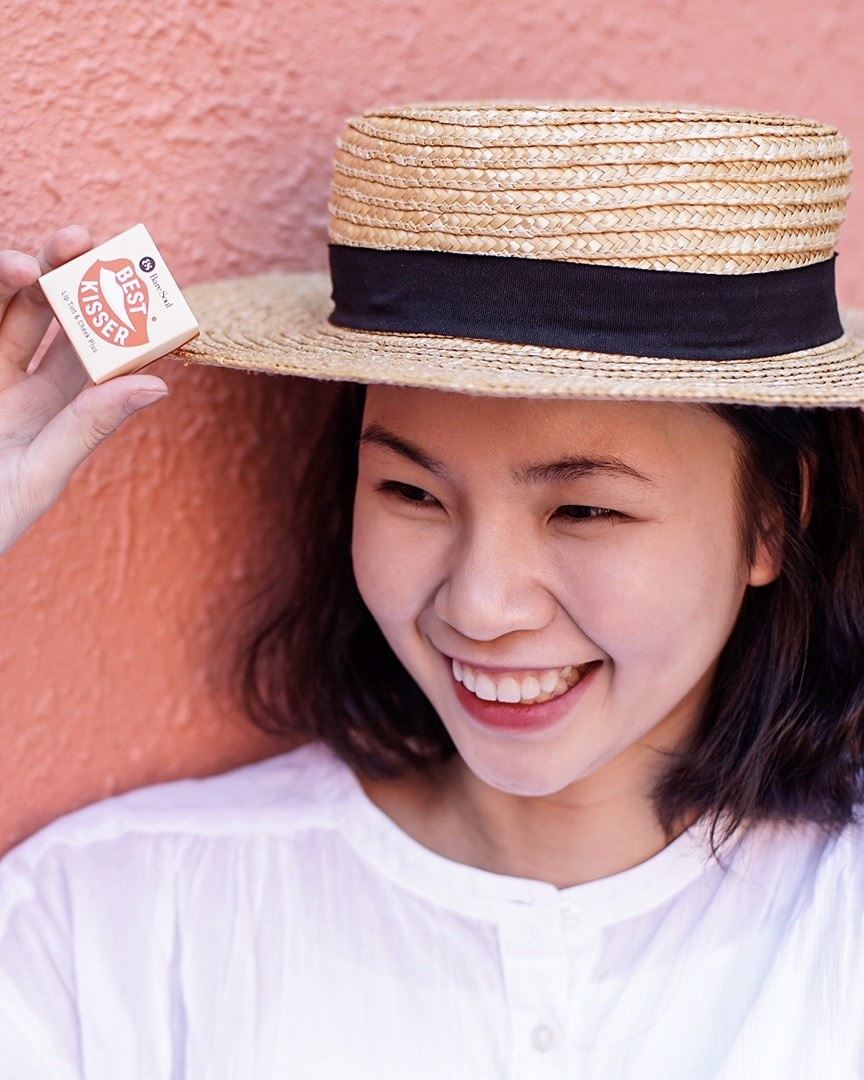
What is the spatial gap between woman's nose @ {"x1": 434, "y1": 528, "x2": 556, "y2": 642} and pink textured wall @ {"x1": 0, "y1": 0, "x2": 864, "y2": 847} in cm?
51

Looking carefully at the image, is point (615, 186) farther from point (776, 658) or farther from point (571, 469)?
point (776, 658)

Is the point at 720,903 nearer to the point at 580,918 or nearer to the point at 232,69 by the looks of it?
the point at 580,918

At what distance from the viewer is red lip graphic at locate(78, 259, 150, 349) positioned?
1.13 metres

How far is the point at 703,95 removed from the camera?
6.40ft

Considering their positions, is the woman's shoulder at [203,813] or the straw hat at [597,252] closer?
the straw hat at [597,252]

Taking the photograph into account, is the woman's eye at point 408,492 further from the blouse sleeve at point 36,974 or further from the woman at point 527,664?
the blouse sleeve at point 36,974

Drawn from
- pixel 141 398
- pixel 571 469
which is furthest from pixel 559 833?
pixel 141 398

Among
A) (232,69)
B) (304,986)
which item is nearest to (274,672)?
(304,986)

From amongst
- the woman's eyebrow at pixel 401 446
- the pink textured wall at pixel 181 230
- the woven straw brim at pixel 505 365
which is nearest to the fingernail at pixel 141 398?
the woven straw brim at pixel 505 365

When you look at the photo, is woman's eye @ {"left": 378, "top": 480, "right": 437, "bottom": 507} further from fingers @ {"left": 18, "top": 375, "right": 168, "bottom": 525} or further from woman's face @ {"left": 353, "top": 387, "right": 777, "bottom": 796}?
fingers @ {"left": 18, "top": 375, "right": 168, "bottom": 525}

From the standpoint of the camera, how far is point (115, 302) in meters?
1.14

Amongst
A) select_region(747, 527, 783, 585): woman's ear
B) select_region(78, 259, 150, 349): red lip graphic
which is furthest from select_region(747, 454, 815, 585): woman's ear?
select_region(78, 259, 150, 349): red lip graphic

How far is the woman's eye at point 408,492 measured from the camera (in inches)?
52.2

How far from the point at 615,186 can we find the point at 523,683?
524 mm
